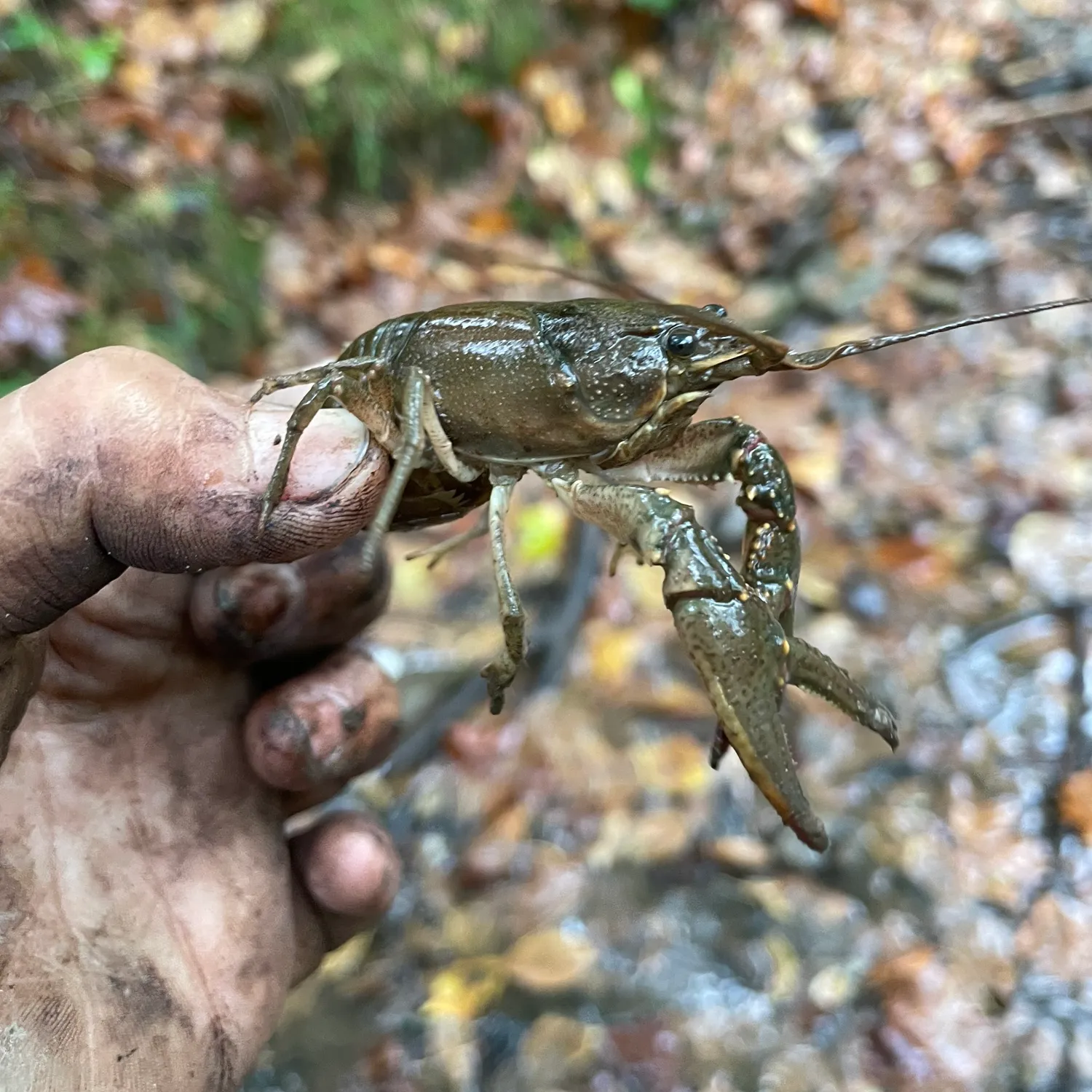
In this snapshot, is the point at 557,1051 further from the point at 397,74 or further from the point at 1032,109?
the point at 1032,109

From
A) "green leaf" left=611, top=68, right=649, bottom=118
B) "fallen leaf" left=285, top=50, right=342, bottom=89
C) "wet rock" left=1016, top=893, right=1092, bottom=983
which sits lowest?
"wet rock" left=1016, top=893, right=1092, bottom=983

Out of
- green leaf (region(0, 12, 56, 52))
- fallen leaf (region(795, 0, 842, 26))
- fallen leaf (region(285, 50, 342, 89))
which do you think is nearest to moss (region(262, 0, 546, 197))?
fallen leaf (region(285, 50, 342, 89))

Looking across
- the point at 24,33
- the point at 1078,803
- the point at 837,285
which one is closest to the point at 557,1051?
the point at 1078,803

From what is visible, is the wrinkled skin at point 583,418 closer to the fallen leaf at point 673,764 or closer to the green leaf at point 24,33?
the fallen leaf at point 673,764

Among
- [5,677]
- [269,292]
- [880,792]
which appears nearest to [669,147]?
[269,292]

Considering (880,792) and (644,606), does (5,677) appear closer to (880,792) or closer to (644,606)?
(644,606)

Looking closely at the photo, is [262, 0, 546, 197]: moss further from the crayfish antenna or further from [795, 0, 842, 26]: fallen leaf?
the crayfish antenna

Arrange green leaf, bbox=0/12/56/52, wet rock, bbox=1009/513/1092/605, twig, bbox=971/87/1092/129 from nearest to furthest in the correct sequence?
wet rock, bbox=1009/513/1092/605
green leaf, bbox=0/12/56/52
twig, bbox=971/87/1092/129
